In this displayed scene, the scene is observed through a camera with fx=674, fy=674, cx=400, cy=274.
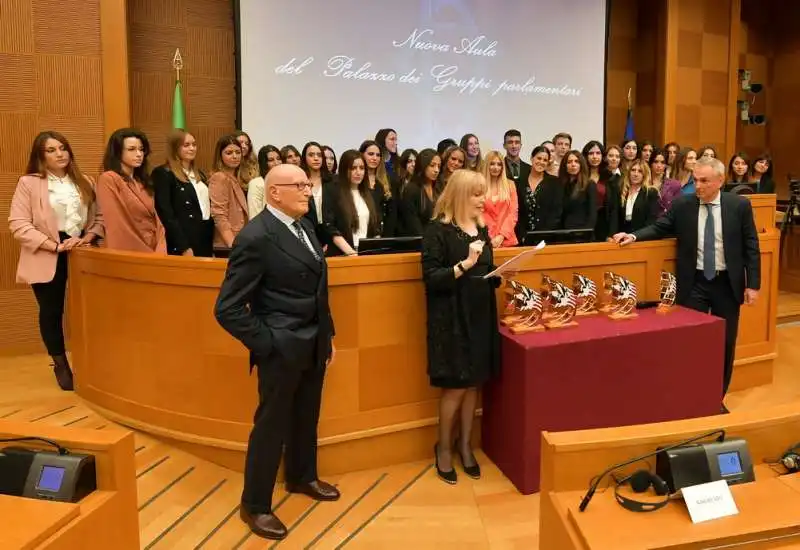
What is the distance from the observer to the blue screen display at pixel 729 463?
59.9 inches

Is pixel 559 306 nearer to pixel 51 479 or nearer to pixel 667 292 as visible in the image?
pixel 667 292

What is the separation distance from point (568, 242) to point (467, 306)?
88cm

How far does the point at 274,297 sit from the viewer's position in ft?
7.23

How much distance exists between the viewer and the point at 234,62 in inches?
216

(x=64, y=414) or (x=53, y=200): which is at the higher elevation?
(x=53, y=200)

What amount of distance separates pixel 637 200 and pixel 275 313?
2.94 m

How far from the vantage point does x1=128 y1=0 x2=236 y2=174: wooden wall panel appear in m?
5.20

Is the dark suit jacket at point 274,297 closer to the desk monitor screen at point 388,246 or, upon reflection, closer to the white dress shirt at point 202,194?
the desk monitor screen at point 388,246

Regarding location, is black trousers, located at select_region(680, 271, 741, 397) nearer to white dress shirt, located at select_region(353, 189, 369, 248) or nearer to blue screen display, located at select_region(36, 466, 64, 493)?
white dress shirt, located at select_region(353, 189, 369, 248)

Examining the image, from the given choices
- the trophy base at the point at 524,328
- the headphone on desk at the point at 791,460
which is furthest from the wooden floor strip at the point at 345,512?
the headphone on desk at the point at 791,460

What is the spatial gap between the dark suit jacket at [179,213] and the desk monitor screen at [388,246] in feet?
4.00

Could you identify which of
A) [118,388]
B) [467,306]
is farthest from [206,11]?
[467,306]

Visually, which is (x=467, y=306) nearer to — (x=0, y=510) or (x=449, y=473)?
(x=449, y=473)

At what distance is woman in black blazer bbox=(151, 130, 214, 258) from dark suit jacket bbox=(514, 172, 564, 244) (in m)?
1.86
